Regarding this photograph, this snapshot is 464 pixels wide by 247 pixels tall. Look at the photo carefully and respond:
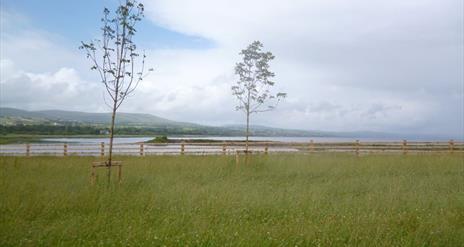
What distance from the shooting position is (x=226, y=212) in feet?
25.6

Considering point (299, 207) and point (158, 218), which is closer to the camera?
point (158, 218)

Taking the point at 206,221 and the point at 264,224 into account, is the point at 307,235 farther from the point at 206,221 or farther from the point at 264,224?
the point at 206,221

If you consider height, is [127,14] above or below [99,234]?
above

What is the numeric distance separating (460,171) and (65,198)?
14.7 meters

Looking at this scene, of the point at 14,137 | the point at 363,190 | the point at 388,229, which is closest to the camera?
the point at 388,229

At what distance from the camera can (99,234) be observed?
243 inches

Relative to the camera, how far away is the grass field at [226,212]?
6.09 meters

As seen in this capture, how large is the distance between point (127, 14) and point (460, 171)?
13.7 metres

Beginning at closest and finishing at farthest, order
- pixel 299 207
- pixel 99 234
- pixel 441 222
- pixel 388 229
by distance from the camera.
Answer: pixel 99 234, pixel 388 229, pixel 441 222, pixel 299 207

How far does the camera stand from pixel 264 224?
705 centimetres

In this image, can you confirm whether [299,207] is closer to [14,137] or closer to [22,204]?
[22,204]

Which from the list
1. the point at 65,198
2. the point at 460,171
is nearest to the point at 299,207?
the point at 65,198

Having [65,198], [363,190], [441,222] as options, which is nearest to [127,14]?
[65,198]

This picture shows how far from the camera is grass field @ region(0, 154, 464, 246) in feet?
20.0
